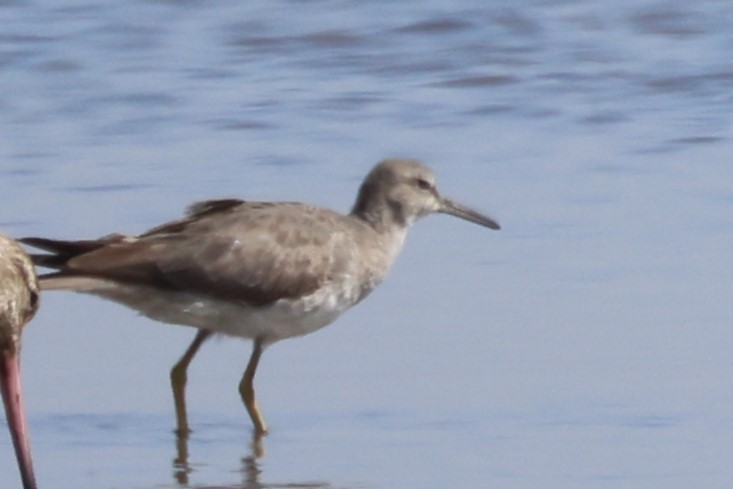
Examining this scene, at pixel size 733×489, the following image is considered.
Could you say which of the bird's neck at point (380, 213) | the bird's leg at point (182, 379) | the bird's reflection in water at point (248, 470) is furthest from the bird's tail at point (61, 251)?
the bird's neck at point (380, 213)

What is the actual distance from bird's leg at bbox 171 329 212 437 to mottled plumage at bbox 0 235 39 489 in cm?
118

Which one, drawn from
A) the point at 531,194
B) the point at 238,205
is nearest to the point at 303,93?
the point at 531,194

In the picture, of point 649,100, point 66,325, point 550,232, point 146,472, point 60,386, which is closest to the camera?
point 146,472

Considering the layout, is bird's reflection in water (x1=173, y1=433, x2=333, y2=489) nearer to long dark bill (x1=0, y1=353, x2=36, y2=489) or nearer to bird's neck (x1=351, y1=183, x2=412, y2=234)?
long dark bill (x1=0, y1=353, x2=36, y2=489)

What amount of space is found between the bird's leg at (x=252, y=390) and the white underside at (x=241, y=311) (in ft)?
0.26

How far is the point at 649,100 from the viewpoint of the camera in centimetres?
1439

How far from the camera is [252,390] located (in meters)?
9.82

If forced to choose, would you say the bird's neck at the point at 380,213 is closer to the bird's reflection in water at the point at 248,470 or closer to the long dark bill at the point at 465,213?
the long dark bill at the point at 465,213

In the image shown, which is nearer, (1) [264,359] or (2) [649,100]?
(1) [264,359]

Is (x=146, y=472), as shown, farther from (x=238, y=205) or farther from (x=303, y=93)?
(x=303, y=93)

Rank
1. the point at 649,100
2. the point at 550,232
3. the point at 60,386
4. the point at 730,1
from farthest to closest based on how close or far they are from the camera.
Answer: the point at 730,1 → the point at 649,100 → the point at 550,232 → the point at 60,386

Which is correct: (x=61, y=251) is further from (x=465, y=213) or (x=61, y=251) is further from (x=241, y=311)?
(x=465, y=213)

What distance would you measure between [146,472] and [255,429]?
665 mm

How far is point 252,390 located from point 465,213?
1.73 m
